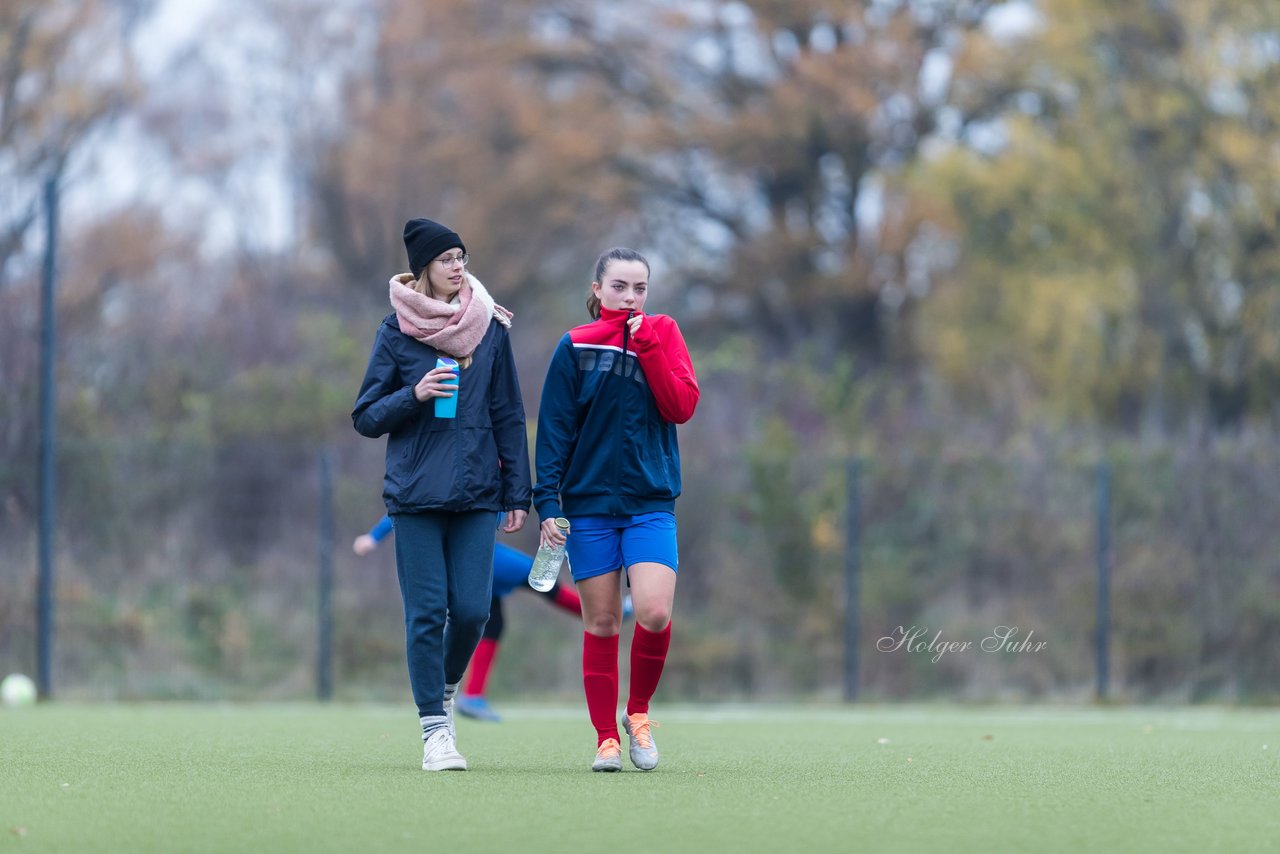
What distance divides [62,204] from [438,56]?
655cm

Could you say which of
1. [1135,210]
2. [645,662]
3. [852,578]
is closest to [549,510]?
[645,662]

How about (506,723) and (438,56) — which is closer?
(506,723)

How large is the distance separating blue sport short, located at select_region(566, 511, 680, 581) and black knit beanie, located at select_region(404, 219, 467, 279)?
3.39ft

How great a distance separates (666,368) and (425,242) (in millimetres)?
954

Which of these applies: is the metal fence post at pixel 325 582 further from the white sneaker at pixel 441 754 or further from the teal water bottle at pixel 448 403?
the teal water bottle at pixel 448 403

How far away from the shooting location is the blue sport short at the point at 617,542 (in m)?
6.45

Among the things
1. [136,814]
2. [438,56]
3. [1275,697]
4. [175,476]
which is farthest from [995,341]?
[136,814]

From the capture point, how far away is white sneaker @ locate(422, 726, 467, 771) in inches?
256

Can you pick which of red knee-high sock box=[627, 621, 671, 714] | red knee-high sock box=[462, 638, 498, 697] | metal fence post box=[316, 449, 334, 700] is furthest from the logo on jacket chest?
metal fence post box=[316, 449, 334, 700]

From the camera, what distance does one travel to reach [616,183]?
27359 millimetres

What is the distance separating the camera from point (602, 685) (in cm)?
665

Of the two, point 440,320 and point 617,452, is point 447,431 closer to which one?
point 440,320

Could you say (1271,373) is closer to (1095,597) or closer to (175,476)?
(1095,597)

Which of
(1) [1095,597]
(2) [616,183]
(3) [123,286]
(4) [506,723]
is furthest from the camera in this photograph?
(2) [616,183]
